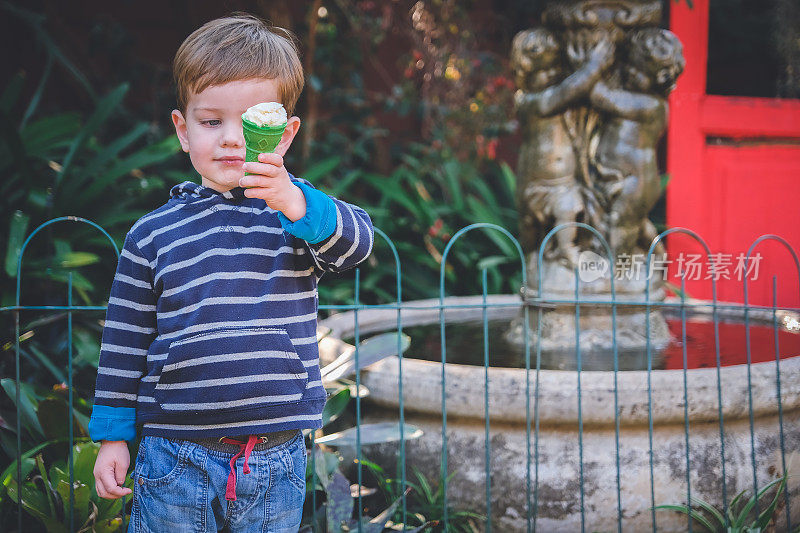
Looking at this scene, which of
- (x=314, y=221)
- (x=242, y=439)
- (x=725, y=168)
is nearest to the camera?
(x=314, y=221)

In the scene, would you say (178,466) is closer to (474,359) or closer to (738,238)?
(474,359)

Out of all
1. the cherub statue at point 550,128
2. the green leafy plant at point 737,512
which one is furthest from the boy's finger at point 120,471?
the cherub statue at point 550,128

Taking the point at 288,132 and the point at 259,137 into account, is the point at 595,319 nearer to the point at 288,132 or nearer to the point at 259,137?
the point at 288,132

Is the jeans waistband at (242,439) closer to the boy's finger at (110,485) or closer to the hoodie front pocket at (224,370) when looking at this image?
the hoodie front pocket at (224,370)

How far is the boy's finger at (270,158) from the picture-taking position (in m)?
1.21

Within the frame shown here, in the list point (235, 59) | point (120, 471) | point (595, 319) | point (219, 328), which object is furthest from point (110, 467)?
point (595, 319)

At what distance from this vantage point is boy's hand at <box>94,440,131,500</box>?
4.76 ft

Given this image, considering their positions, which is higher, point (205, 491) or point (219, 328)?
point (219, 328)

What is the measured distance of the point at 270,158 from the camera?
122 centimetres

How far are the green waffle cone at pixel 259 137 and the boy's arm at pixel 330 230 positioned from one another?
0.12 metres

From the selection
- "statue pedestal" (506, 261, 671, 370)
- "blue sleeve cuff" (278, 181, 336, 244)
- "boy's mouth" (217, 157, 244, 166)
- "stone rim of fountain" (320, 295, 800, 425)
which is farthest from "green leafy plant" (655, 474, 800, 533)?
"boy's mouth" (217, 157, 244, 166)

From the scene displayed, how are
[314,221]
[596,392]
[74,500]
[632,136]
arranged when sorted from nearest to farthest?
[314,221] < [74,500] < [596,392] < [632,136]

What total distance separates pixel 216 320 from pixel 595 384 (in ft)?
4.38

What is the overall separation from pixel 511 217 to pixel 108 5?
3399 millimetres
